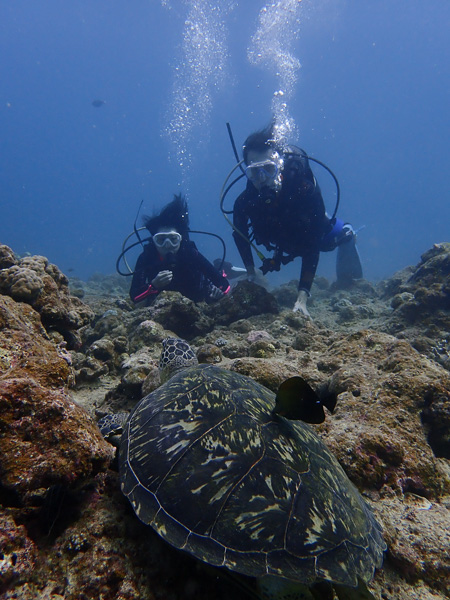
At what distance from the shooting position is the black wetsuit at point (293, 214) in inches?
320

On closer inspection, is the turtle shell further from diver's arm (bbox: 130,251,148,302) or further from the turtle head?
diver's arm (bbox: 130,251,148,302)

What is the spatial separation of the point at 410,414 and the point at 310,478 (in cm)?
141

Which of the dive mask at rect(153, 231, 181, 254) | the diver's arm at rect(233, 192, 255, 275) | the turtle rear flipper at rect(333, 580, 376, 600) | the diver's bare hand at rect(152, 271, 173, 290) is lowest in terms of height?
the turtle rear flipper at rect(333, 580, 376, 600)

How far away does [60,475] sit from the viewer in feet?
4.40

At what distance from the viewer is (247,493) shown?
52.2 inches

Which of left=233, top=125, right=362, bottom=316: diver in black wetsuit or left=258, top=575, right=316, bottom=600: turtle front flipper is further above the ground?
left=233, top=125, right=362, bottom=316: diver in black wetsuit

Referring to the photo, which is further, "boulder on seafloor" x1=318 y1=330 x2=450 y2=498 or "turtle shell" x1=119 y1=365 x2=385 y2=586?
"boulder on seafloor" x1=318 y1=330 x2=450 y2=498

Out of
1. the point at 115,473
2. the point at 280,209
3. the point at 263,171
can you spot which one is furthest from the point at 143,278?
the point at 115,473

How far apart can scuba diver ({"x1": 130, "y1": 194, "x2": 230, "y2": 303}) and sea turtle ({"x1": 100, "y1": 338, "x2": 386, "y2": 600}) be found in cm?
635

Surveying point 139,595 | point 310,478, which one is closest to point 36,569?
point 139,595

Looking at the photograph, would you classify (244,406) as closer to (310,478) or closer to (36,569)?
(310,478)

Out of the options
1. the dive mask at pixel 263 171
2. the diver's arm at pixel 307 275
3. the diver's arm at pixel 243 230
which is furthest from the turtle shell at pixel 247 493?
the dive mask at pixel 263 171

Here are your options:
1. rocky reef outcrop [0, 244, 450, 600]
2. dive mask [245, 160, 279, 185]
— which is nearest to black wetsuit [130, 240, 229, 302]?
dive mask [245, 160, 279, 185]

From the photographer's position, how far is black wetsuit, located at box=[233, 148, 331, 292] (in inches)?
320
